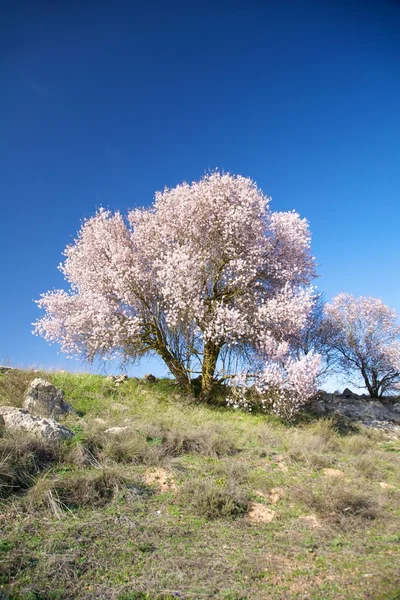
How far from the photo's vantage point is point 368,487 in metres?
8.05

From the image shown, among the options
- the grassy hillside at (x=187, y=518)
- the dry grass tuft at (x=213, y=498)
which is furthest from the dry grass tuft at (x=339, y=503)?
the dry grass tuft at (x=213, y=498)

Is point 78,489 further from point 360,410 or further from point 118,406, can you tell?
point 360,410

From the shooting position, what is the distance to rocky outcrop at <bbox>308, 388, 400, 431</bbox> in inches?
674

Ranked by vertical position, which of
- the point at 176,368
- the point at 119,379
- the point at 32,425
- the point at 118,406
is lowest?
the point at 32,425

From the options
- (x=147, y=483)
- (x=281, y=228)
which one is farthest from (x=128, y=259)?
(x=147, y=483)

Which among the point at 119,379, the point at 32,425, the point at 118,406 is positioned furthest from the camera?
the point at 119,379

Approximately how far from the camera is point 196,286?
14719 millimetres

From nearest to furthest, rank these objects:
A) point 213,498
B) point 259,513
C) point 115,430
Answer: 1. point 213,498
2. point 259,513
3. point 115,430

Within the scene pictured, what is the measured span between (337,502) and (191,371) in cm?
973

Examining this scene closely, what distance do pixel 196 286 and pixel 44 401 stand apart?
694cm

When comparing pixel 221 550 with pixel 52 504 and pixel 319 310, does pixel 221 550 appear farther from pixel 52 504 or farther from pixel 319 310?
pixel 319 310

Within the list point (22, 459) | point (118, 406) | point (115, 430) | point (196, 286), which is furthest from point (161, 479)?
point (196, 286)

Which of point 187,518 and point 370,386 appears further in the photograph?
point 370,386

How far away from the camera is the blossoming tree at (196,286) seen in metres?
14.7
